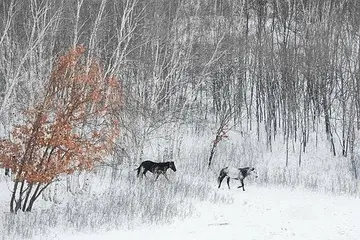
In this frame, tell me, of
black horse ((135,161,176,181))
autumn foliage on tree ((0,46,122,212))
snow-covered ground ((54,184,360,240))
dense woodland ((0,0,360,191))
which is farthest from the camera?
dense woodland ((0,0,360,191))

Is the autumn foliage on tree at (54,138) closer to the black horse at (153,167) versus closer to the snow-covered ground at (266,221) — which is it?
the snow-covered ground at (266,221)

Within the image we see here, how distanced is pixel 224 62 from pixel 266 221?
2119 centimetres

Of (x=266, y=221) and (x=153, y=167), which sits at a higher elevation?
(x=153, y=167)

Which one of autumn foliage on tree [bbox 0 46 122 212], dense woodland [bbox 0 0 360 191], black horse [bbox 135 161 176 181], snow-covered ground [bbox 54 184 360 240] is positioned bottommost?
snow-covered ground [bbox 54 184 360 240]

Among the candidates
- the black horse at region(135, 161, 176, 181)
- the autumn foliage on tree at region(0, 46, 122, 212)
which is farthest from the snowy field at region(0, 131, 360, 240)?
the autumn foliage on tree at region(0, 46, 122, 212)

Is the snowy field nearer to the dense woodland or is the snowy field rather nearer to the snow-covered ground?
the snow-covered ground

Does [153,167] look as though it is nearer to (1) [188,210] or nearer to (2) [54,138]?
(1) [188,210]

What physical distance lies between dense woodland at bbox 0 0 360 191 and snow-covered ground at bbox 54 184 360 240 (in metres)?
7.71

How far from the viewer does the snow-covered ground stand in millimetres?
12258

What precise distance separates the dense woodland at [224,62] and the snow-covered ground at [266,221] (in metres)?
7.71

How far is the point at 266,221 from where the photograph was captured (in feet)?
47.2

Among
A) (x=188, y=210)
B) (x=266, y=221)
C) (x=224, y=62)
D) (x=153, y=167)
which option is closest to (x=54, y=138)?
(x=188, y=210)

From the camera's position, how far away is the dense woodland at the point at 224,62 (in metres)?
24.6

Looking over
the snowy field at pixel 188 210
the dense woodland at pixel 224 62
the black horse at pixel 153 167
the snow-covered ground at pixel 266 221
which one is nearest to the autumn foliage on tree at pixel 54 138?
the snowy field at pixel 188 210
